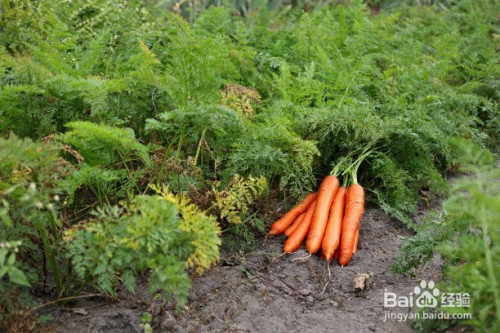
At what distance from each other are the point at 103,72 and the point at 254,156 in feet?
4.56

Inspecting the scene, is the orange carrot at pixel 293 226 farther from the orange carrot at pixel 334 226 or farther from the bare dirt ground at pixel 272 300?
the orange carrot at pixel 334 226

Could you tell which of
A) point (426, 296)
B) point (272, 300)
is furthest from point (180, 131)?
point (426, 296)

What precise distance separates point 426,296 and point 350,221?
2.86 ft

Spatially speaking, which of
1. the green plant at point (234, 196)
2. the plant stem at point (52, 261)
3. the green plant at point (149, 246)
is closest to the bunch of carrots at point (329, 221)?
the green plant at point (234, 196)

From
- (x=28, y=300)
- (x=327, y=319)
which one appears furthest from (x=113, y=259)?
(x=327, y=319)

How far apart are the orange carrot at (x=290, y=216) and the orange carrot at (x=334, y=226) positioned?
19cm

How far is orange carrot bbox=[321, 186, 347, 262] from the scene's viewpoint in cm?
336

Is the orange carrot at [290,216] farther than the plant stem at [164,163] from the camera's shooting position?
Yes

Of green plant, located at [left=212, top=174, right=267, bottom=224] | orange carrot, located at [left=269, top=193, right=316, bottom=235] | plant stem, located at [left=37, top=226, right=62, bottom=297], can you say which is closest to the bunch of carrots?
orange carrot, located at [left=269, top=193, right=316, bottom=235]

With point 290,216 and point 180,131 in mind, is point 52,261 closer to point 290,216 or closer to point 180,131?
point 180,131

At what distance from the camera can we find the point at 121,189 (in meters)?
3.25

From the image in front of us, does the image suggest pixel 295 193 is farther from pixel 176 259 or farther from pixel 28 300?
pixel 28 300

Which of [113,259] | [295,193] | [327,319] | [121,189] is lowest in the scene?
[327,319]

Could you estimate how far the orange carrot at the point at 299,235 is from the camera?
3.43m
